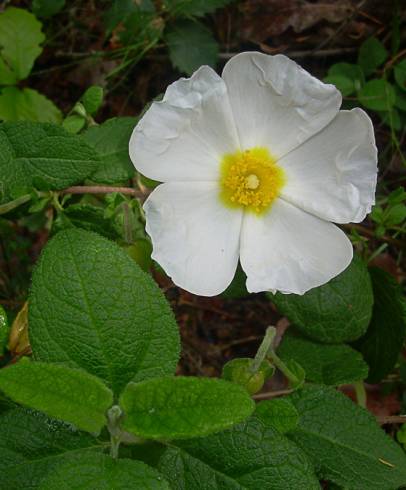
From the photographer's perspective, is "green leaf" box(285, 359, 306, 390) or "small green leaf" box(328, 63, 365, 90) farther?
"small green leaf" box(328, 63, 365, 90)

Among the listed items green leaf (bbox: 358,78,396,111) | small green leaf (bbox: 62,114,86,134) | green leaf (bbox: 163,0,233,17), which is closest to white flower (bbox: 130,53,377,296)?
small green leaf (bbox: 62,114,86,134)

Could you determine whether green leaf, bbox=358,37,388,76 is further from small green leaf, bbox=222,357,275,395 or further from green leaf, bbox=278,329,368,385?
small green leaf, bbox=222,357,275,395

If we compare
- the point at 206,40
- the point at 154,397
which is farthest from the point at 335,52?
the point at 154,397

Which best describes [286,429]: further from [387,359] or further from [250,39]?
[250,39]

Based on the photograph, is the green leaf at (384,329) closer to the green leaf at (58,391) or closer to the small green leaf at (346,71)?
the small green leaf at (346,71)

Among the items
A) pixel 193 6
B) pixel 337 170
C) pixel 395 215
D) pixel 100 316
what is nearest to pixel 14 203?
pixel 100 316

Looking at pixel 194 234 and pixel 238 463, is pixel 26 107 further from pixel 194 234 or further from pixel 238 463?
pixel 238 463

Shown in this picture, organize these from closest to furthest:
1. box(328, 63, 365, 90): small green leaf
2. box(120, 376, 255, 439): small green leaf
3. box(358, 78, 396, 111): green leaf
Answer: box(120, 376, 255, 439): small green leaf → box(358, 78, 396, 111): green leaf → box(328, 63, 365, 90): small green leaf
